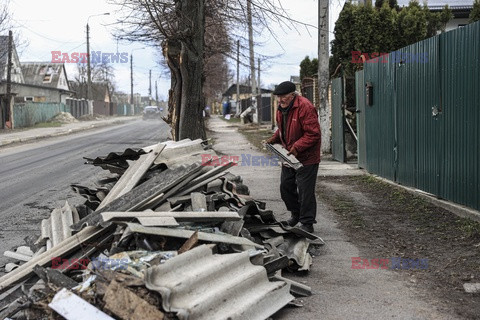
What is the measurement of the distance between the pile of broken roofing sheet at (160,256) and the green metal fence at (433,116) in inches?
94.0

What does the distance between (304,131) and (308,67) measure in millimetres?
16047

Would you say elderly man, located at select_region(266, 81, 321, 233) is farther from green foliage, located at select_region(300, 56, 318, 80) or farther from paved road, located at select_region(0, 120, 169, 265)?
green foliage, located at select_region(300, 56, 318, 80)

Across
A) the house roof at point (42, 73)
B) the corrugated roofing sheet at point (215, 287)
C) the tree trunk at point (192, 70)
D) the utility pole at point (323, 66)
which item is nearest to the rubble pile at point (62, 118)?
the house roof at point (42, 73)

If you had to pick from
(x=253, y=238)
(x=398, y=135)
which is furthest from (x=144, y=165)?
(x=398, y=135)

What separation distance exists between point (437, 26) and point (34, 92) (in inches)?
2113

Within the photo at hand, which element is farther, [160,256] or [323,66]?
[323,66]

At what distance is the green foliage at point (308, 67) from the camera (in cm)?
2173

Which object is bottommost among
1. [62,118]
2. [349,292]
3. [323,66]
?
[349,292]

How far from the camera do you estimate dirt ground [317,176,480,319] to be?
5.04m

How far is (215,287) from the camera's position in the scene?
407 centimetres

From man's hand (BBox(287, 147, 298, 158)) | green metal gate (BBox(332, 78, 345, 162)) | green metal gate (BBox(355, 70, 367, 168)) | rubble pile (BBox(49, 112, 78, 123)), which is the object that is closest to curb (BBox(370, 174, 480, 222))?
man's hand (BBox(287, 147, 298, 158))

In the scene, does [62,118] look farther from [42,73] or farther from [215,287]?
[215,287]

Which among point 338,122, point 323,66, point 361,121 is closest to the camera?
point 361,121

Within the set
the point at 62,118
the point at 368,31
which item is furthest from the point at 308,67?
the point at 62,118
